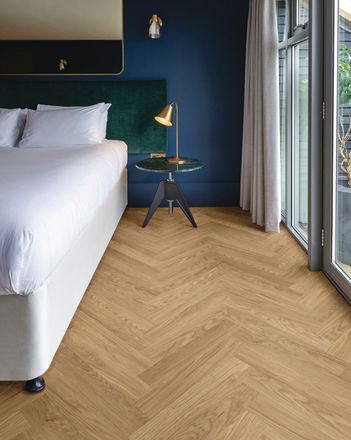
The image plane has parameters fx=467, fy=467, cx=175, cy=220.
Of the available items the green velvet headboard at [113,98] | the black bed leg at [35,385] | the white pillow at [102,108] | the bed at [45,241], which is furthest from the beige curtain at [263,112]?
the black bed leg at [35,385]

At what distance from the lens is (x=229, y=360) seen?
5.81ft

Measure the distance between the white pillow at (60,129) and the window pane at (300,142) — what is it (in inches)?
61.4

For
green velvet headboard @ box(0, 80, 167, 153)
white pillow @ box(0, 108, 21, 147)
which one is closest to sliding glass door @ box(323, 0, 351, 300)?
green velvet headboard @ box(0, 80, 167, 153)

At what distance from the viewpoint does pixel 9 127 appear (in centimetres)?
368

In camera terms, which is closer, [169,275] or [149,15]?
[169,275]

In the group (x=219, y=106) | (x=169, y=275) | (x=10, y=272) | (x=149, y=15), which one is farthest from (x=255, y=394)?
(x=149, y=15)

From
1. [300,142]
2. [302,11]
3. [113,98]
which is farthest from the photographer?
[113,98]

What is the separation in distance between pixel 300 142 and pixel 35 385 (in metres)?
2.47

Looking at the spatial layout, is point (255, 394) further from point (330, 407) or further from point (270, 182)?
point (270, 182)

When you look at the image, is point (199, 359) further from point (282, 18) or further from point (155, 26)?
point (155, 26)

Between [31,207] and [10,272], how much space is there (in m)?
0.27

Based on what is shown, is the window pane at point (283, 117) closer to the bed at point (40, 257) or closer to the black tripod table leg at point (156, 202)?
the black tripod table leg at point (156, 202)

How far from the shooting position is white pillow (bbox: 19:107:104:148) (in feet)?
11.8

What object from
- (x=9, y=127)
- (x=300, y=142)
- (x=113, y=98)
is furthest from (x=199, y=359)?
(x=113, y=98)
